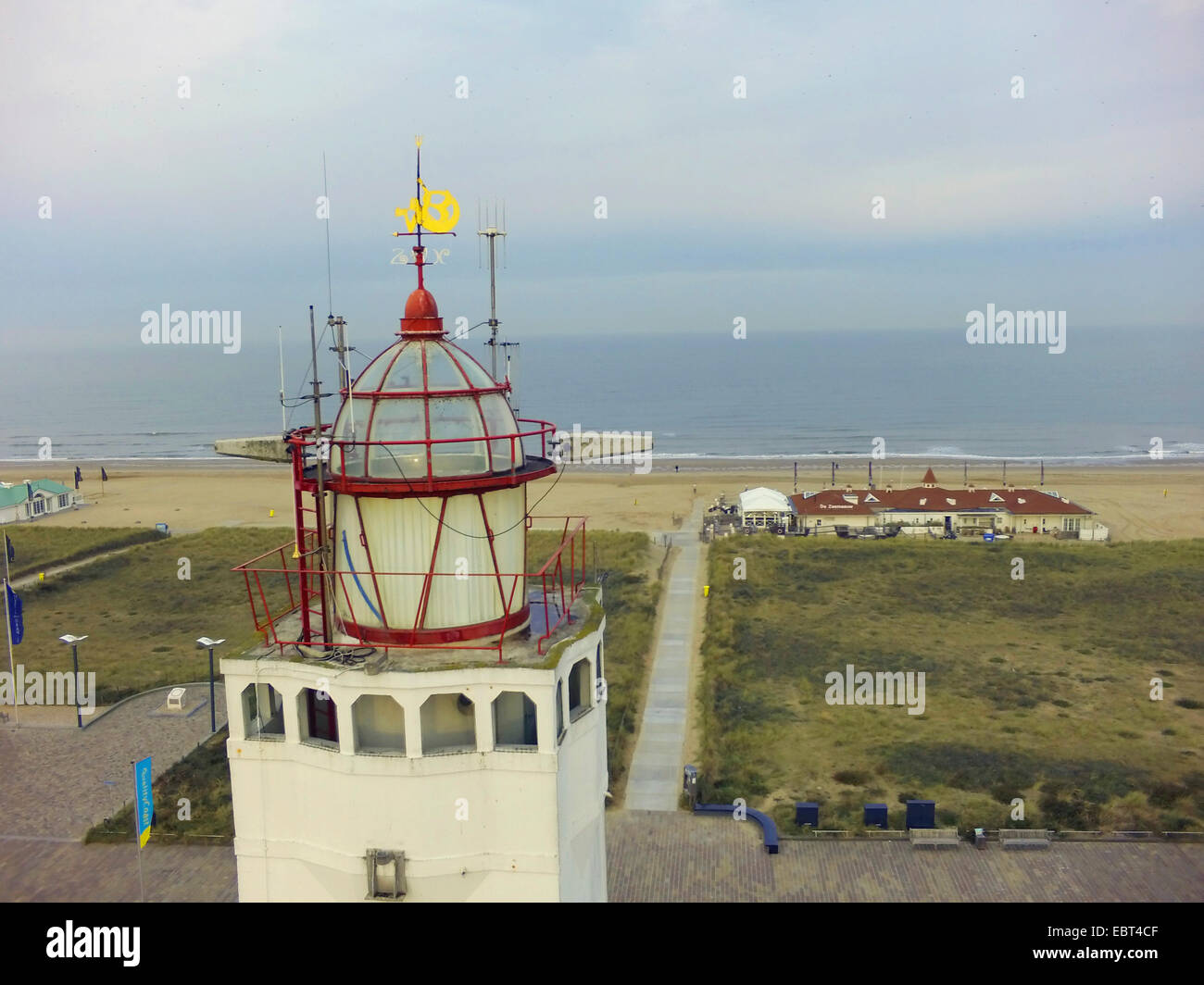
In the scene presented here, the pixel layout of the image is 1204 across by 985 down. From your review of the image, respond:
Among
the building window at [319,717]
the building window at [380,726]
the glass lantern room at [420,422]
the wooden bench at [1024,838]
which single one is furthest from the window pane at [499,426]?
the wooden bench at [1024,838]

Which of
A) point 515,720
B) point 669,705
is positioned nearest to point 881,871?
point 669,705

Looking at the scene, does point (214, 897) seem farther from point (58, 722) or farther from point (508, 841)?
point (508, 841)

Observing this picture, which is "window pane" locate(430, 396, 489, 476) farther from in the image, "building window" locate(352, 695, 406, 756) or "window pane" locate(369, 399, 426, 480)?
"building window" locate(352, 695, 406, 756)

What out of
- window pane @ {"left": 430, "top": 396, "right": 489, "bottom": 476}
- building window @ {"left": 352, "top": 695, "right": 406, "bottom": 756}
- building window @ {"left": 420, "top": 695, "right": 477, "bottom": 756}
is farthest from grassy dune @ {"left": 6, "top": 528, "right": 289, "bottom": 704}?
window pane @ {"left": 430, "top": 396, "right": 489, "bottom": 476}

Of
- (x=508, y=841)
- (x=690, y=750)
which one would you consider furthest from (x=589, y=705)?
(x=690, y=750)

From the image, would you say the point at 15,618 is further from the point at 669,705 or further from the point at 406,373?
the point at 406,373

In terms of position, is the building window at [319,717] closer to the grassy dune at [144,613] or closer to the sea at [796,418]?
the grassy dune at [144,613]
